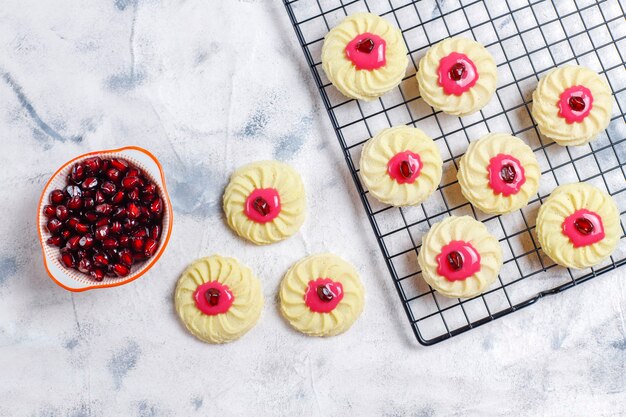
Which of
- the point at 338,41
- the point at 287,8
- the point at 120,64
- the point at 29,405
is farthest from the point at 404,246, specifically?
the point at 29,405

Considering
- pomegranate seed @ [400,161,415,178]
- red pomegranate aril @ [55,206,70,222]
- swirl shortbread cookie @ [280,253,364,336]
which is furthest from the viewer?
swirl shortbread cookie @ [280,253,364,336]

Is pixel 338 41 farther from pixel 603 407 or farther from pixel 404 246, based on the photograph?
pixel 603 407

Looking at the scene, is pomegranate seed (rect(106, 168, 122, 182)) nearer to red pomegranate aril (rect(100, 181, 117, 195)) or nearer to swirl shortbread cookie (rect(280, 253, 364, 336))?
red pomegranate aril (rect(100, 181, 117, 195))

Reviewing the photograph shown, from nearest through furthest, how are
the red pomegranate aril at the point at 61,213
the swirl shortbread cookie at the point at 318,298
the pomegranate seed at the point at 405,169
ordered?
the red pomegranate aril at the point at 61,213 → the pomegranate seed at the point at 405,169 → the swirl shortbread cookie at the point at 318,298

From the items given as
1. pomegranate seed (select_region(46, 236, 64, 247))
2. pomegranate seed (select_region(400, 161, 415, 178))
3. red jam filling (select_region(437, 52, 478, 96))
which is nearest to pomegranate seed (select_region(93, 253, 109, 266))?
pomegranate seed (select_region(46, 236, 64, 247))

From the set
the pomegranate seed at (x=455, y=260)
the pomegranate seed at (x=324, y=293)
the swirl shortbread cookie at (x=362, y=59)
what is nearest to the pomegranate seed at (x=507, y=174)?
the pomegranate seed at (x=455, y=260)

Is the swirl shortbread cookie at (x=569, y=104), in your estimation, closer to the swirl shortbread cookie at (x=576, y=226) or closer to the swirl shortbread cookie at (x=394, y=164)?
the swirl shortbread cookie at (x=576, y=226)
